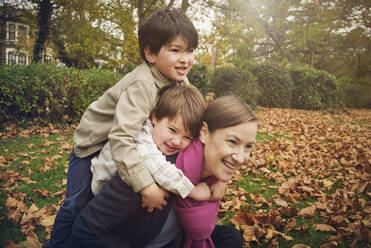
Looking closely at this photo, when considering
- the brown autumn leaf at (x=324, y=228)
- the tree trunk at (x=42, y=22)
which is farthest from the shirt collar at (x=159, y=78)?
the tree trunk at (x=42, y=22)

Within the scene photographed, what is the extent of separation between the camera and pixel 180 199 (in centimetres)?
162

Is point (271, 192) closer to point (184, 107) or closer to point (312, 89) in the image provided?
point (184, 107)

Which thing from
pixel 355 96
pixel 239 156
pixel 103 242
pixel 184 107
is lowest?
pixel 103 242

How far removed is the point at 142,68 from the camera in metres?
1.99

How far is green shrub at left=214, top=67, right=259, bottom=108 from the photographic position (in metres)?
12.4

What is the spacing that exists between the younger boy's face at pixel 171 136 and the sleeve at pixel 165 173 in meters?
0.08

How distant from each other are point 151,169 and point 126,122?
1.06ft

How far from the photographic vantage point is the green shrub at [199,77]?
11016 mm

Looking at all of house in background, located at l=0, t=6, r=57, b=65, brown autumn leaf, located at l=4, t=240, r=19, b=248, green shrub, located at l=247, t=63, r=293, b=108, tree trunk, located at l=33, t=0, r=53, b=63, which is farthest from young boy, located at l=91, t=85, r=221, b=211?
tree trunk, located at l=33, t=0, r=53, b=63

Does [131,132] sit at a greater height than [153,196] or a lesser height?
greater

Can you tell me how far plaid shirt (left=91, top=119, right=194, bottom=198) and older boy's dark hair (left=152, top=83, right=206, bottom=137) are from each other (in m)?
0.17

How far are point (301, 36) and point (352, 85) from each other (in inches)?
215

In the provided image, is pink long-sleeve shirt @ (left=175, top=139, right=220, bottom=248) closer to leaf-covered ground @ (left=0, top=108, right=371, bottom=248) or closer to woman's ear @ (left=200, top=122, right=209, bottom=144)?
woman's ear @ (left=200, top=122, right=209, bottom=144)

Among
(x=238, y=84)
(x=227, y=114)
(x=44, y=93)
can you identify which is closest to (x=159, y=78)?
(x=227, y=114)
